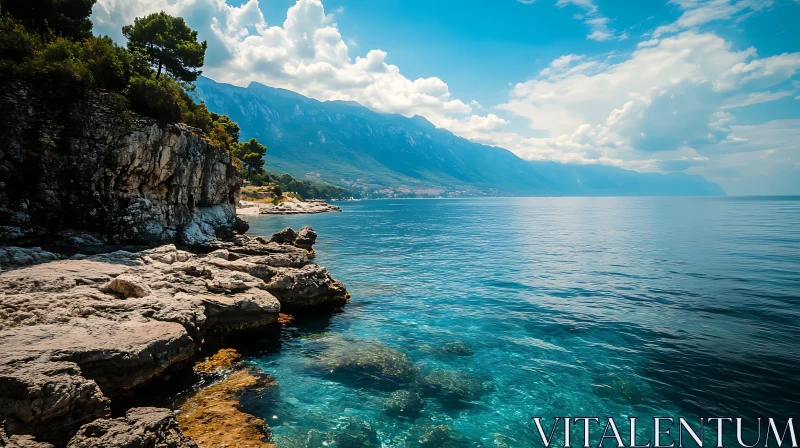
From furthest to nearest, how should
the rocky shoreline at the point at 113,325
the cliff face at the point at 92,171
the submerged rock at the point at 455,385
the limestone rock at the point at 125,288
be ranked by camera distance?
the cliff face at the point at 92,171, the limestone rock at the point at 125,288, the submerged rock at the point at 455,385, the rocky shoreline at the point at 113,325

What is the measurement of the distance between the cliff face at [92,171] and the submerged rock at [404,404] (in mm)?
28318

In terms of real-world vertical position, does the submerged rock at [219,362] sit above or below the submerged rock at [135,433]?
below

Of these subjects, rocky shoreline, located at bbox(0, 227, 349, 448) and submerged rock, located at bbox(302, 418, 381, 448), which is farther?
A: submerged rock, located at bbox(302, 418, 381, 448)

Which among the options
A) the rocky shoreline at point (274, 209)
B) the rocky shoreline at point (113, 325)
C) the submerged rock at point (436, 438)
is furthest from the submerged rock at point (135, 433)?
the rocky shoreline at point (274, 209)

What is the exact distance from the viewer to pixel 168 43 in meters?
48.7

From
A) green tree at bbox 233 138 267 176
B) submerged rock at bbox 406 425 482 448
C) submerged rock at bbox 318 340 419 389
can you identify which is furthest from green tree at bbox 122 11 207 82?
green tree at bbox 233 138 267 176

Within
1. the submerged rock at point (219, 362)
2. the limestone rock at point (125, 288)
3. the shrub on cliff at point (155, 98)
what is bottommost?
the submerged rock at point (219, 362)

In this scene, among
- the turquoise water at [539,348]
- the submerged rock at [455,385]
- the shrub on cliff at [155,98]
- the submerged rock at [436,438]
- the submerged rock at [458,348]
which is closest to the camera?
the submerged rock at [436,438]

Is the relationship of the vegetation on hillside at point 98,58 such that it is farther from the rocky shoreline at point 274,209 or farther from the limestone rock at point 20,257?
the rocky shoreline at point 274,209

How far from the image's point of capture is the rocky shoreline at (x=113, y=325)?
8.97 metres

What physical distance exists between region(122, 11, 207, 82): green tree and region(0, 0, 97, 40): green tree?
6.69 meters

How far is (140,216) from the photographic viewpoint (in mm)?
33219

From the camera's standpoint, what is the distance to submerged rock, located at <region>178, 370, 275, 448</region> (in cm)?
1051

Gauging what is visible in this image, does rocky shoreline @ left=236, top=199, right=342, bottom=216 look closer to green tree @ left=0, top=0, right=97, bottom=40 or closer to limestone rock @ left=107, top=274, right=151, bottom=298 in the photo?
green tree @ left=0, top=0, right=97, bottom=40
